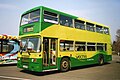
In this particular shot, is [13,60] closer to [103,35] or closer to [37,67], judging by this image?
[37,67]

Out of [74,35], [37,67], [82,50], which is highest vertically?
[74,35]

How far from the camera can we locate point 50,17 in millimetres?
11367

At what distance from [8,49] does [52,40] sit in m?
6.24

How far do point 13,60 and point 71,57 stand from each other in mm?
6239

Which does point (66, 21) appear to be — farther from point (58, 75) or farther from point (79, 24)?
point (58, 75)

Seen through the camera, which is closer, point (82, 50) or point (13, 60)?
point (82, 50)

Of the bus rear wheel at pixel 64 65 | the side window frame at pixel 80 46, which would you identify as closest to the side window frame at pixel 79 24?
the side window frame at pixel 80 46

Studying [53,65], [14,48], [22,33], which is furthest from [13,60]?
[53,65]

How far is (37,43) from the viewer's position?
10398mm

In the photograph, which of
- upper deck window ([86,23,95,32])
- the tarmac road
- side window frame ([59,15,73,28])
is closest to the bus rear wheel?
the tarmac road

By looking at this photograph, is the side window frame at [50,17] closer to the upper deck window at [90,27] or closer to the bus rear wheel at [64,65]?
the bus rear wheel at [64,65]

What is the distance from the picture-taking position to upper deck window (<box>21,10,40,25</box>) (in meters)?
10.9

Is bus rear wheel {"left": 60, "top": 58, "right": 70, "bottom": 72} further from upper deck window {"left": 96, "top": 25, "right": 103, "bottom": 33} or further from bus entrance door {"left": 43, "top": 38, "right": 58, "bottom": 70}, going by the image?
upper deck window {"left": 96, "top": 25, "right": 103, "bottom": 33}

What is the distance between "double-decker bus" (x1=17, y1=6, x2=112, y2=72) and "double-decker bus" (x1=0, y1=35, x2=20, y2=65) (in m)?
4.22
